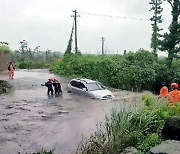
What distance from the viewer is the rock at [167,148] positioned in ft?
28.9

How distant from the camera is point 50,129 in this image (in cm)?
1591

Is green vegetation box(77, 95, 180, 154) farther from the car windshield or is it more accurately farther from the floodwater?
the car windshield

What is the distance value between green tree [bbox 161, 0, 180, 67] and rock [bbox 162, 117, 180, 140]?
34215mm

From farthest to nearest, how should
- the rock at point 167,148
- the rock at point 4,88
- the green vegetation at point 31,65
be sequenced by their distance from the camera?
1. the green vegetation at point 31,65
2. the rock at point 4,88
3. the rock at point 167,148

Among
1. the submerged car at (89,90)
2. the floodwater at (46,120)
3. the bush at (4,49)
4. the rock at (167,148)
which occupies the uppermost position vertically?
the bush at (4,49)

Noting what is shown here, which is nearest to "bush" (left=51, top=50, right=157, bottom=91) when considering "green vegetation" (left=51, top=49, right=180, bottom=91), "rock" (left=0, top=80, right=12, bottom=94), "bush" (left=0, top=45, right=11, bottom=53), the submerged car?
"green vegetation" (left=51, top=49, right=180, bottom=91)

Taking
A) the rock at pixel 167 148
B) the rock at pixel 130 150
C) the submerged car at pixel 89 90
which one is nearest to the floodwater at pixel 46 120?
the submerged car at pixel 89 90

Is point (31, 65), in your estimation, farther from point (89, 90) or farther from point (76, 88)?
point (89, 90)

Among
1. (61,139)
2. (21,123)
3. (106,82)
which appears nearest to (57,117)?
(21,123)

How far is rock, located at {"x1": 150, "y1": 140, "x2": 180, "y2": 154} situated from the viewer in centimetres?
882

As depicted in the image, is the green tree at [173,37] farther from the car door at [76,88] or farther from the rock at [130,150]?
the rock at [130,150]

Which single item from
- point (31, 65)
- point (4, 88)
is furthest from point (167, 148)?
point (31, 65)

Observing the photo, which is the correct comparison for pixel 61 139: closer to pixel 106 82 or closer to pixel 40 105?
pixel 40 105

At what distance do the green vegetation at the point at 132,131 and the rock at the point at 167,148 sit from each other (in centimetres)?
56
